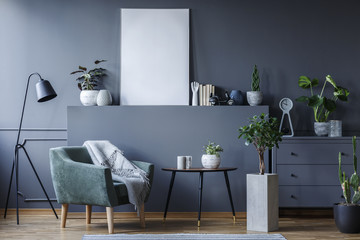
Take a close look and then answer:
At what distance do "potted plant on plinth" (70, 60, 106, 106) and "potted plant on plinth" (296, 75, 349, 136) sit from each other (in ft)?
7.12

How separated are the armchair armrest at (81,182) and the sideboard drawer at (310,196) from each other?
6.18 ft

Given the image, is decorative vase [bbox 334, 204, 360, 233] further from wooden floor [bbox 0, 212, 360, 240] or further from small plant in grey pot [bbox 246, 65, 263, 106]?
small plant in grey pot [bbox 246, 65, 263, 106]

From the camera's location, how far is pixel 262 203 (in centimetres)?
484

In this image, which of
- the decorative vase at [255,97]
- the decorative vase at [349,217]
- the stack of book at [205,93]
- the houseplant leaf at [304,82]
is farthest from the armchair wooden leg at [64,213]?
the houseplant leaf at [304,82]

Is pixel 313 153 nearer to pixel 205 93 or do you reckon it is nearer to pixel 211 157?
pixel 211 157

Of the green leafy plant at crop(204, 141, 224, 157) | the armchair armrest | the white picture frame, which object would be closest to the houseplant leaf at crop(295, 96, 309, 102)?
the green leafy plant at crop(204, 141, 224, 157)

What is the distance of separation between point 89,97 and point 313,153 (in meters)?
2.42

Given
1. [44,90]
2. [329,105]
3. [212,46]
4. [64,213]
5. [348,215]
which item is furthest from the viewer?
[212,46]

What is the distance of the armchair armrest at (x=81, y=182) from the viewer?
15.2ft

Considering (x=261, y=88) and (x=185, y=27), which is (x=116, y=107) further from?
(x=261, y=88)

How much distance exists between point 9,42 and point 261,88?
9.35ft

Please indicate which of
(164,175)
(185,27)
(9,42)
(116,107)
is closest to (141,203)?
(164,175)

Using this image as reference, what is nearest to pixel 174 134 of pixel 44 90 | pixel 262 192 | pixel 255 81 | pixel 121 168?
pixel 121 168

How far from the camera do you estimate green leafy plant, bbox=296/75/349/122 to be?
225 inches
